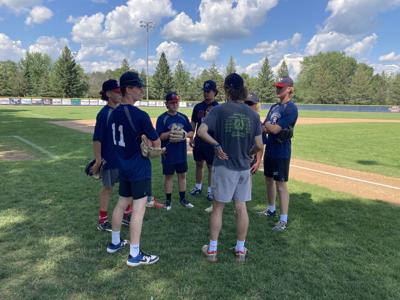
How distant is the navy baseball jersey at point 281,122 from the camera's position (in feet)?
15.2

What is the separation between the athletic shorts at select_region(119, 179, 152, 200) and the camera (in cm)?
366

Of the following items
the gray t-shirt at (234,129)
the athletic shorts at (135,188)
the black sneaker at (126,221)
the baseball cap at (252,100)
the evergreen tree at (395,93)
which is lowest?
the black sneaker at (126,221)

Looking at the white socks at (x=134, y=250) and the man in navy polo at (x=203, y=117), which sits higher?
the man in navy polo at (x=203, y=117)

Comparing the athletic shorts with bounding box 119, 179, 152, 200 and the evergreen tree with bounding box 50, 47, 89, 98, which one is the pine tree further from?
the athletic shorts with bounding box 119, 179, 152, 200

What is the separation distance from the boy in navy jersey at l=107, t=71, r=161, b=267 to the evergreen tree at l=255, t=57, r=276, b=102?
256 feet

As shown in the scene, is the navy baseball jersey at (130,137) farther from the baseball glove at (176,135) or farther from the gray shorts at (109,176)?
the baseball glove at (176,135)

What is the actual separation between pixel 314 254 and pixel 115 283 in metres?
2.36

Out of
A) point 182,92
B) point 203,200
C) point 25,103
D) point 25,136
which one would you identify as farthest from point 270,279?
point 182,92

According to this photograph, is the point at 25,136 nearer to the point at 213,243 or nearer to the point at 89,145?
the point at 89,145

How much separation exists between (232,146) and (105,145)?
69.0 inches

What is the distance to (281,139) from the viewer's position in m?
4.69

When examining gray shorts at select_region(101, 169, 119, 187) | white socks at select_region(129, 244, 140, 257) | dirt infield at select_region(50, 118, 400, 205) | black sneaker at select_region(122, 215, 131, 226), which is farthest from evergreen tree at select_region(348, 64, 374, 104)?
white socks at select_region(129, 244, 140, 257)

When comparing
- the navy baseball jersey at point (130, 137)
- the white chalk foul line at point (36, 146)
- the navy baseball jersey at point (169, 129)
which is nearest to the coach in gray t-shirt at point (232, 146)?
the navy baseball jersey at point (130, 137)

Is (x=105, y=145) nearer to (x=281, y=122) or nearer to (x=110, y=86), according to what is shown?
(x=110, y=86)
